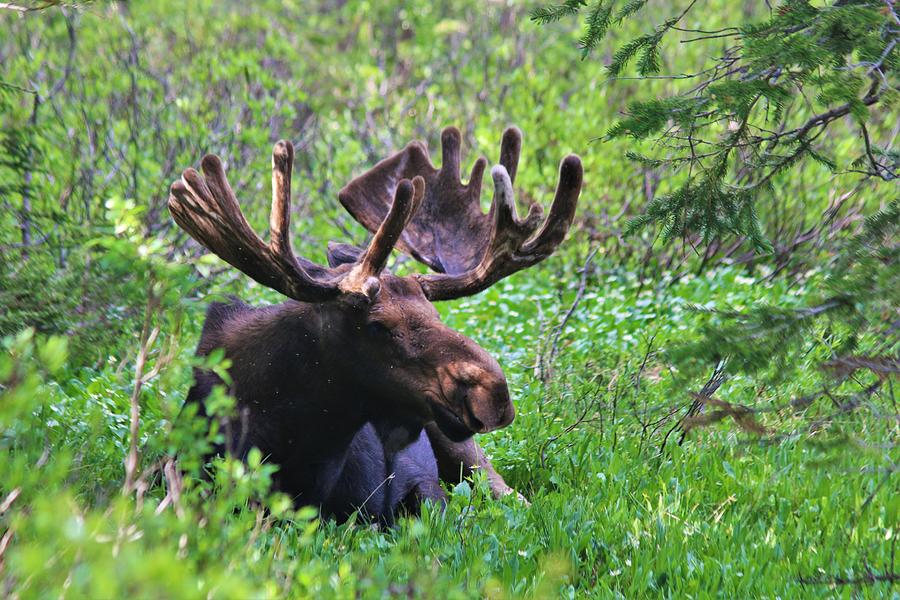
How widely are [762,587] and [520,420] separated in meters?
2.43

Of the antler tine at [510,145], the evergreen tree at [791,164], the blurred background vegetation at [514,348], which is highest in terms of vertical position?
the evergreen tree at [791,164]

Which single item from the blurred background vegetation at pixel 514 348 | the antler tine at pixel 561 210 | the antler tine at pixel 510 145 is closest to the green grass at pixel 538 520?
the blurred background vegetation at pixel 514 348

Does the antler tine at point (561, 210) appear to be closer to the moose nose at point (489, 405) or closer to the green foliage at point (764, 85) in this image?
the green foliage at point (764, 85)

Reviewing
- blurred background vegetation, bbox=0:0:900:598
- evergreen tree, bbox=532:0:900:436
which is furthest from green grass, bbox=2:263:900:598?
evergreen tree, bbox=532:0:900:436

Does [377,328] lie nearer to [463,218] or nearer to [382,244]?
[382,244]

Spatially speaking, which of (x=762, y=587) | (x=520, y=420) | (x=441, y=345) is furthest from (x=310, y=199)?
(x=762, y=587)

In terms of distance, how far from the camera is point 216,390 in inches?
135

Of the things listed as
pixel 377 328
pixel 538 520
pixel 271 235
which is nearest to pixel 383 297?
pixel 377 328

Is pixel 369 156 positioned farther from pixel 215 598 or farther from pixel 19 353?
pixel 215 598

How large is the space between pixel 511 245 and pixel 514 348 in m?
3.22

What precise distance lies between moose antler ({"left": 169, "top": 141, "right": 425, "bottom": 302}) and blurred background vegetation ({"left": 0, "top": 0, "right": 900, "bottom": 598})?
1.35 ft

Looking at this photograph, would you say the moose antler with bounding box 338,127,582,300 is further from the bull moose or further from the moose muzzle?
the moose muzzle

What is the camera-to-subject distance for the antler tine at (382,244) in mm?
5008

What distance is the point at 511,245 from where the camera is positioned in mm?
5590
